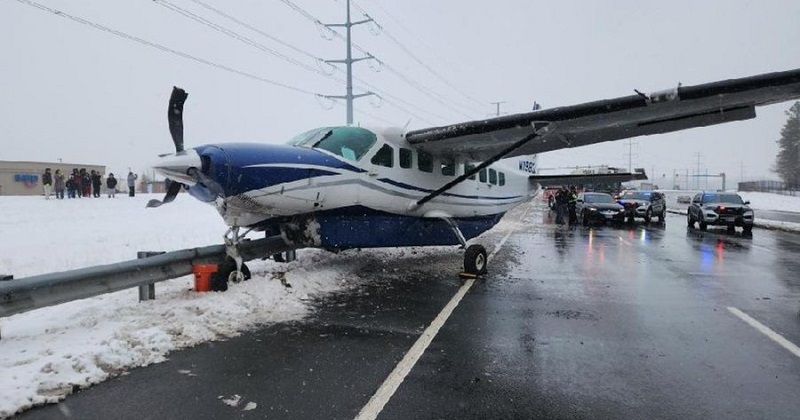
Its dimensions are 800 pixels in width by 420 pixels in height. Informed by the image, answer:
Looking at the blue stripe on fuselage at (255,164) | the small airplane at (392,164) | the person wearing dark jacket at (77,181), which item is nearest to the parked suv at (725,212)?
the small airplane at (392,164)

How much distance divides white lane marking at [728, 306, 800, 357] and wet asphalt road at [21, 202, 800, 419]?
10 centimetres

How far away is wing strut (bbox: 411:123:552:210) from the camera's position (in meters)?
8.49

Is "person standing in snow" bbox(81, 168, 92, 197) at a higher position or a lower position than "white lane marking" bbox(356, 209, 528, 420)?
higher

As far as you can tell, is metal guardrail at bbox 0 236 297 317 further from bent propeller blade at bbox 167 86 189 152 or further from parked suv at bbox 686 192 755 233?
parked suv at bbox 686 192 755 233

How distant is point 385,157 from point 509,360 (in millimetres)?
5195

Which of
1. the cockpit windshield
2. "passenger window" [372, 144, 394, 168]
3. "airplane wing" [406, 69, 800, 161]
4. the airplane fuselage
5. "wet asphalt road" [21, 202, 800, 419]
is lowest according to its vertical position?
"wet asphalt road" [21, 202, 800, 419]

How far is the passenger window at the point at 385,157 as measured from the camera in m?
8.71

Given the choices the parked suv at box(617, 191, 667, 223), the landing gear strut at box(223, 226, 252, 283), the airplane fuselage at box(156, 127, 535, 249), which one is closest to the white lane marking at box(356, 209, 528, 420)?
the airplane fuselage at box(156, 127, 535, 249)

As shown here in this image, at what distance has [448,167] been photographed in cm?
1074

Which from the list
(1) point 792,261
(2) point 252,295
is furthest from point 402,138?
(1) point 792,261

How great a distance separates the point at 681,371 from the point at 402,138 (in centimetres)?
642

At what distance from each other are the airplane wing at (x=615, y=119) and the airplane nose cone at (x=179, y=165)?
451 cm

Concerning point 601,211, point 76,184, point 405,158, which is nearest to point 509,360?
point 405,158

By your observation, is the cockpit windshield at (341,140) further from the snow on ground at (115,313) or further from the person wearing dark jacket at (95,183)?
the person wearing dark jacket at (95,183)
